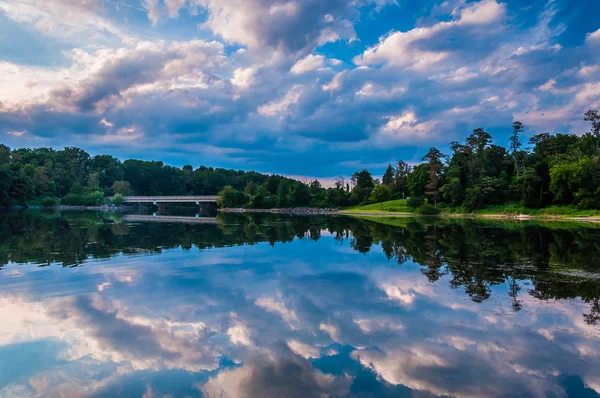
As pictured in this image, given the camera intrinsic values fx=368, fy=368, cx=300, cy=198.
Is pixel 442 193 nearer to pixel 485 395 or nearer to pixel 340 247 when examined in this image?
pixel 340 247

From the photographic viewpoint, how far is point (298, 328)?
9656 mm

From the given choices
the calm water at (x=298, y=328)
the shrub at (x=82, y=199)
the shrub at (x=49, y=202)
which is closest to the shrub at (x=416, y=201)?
the calm water at (x=298, y=328)

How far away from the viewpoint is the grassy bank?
191 ft

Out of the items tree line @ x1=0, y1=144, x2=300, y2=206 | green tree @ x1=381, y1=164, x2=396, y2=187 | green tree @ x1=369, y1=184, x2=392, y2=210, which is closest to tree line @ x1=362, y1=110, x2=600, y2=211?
green tree @ x1=369, y1=184, x2=392, y2=210

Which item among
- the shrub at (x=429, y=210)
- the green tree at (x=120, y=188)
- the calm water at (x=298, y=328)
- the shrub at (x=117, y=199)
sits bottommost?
the calm water at (x=298, y=328)

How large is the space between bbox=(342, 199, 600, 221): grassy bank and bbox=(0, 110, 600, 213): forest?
136 centimetres

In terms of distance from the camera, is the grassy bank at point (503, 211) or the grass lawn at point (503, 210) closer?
the grassy bank at point (503, 211)

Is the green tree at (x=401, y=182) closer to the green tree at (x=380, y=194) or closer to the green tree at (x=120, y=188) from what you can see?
the green tree at (x=380, y=194)

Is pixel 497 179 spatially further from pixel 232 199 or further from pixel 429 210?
pixel 232 199

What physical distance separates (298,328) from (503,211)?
232 feet

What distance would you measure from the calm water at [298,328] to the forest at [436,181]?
5527cm

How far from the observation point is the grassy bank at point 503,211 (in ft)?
191

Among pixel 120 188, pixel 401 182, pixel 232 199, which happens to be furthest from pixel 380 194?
pixel 120 188

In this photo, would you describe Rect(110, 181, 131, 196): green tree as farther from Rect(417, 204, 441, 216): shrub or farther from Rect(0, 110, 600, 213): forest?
Rect(417, 204, 441, 216): shrub
